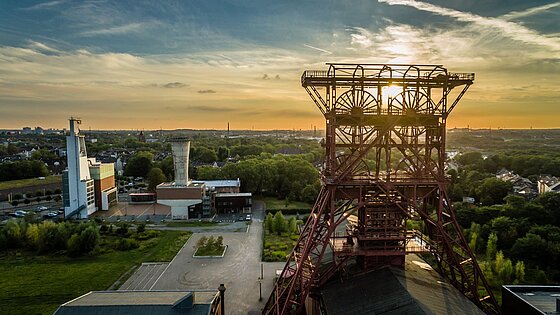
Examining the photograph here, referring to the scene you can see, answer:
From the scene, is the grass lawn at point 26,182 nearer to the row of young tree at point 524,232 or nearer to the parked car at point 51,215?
the parked car at point 51,215

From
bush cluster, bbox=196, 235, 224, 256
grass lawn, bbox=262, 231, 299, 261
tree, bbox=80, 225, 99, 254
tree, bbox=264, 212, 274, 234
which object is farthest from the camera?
tree, bbox=264, 212, 274, 234

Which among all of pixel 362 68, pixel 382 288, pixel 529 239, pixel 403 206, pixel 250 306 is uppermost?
pixel 362 68

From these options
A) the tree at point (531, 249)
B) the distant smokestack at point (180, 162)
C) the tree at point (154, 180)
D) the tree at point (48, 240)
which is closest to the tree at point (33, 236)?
the tree at point (48, 240)

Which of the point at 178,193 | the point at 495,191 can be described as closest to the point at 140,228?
the point at 178,193

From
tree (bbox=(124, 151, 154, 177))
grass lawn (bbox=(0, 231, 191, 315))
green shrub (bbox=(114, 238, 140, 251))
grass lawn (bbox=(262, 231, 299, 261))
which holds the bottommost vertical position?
grass lawn (bbox=(0, 231, 191, 315))

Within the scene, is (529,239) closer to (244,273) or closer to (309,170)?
(244,273)

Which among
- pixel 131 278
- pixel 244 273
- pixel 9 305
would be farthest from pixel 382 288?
pixel 9 305

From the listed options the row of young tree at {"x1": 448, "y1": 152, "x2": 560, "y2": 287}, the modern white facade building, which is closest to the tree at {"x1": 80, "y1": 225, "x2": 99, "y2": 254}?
the modern white facade building

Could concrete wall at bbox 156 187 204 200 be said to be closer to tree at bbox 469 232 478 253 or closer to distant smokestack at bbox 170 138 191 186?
distant smokestack at bbox 170 138 191 186
